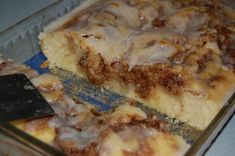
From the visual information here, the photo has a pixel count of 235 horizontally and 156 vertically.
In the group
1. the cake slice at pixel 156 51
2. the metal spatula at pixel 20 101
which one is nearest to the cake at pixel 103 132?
the metal spatula at pixel 20 101

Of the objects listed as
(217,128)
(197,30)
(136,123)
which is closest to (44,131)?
(136,123)

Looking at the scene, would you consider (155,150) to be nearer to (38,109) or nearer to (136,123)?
(136,123)

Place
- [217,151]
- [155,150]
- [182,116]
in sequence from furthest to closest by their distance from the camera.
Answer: [182,116]
[217,151]
[155,150]

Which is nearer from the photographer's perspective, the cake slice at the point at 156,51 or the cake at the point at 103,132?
the cake at the point at 103,132

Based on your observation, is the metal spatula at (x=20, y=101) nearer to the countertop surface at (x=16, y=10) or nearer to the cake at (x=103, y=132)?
the cake at (x=103, y=132)

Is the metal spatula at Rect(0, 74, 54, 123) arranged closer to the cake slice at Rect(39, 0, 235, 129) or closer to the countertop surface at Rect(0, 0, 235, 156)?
the cake slice at Rect(39, 0, 235, 129)

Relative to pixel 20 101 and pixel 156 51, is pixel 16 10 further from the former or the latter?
pixel 20 101
